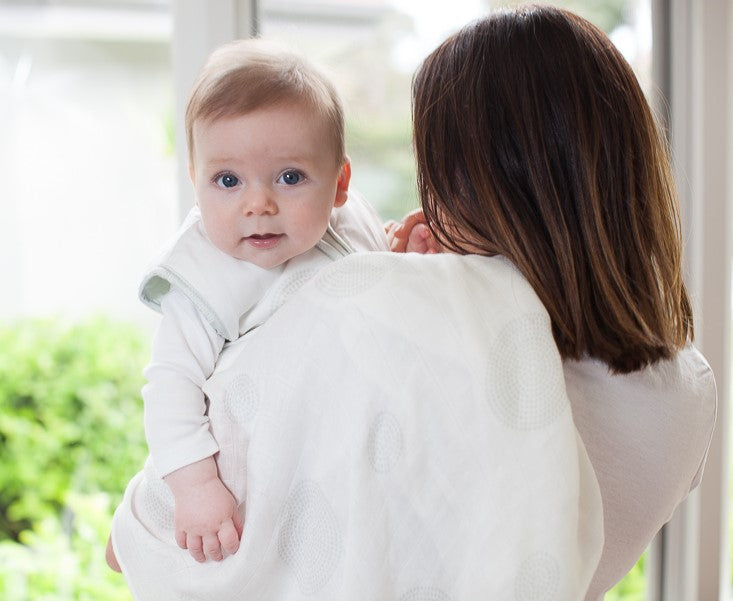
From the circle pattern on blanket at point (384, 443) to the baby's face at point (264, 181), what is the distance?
273 millimetres

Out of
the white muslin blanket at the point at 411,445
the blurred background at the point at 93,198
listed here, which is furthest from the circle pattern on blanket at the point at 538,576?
the blurred background at the point at 93,198

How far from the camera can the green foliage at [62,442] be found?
1785 millimetres

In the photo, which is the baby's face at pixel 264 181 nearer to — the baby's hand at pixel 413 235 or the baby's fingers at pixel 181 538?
the baby's hand at pixel 413 235

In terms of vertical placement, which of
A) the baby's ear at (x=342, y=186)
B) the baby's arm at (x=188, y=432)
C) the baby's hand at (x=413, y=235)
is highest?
the baby's ear at (x=342, y=186)

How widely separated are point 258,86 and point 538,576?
0.59 metres

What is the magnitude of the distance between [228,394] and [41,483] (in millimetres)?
1178

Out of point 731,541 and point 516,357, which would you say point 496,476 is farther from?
point 731,541

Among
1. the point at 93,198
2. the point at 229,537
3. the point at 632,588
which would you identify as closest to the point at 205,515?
the point at 229,537

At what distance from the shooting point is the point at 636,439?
2.86 feet

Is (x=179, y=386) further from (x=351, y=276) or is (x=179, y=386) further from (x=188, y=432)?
(x=351, y=276)

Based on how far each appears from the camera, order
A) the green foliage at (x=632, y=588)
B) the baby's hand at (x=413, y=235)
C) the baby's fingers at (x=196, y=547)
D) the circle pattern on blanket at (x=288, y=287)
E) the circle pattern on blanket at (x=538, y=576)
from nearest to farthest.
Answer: the circle pattern on blanket at (x=538, y=576) < the baby's fingers at (x=196, y=547) < the circle pattern on blanket at (x=288, y=287) < the baby's hand at (x=413, y=235) < the green foliage at (x=632, y=588)

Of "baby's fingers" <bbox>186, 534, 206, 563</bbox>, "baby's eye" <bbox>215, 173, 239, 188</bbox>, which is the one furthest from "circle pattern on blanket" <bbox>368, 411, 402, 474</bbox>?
"baby's eye" <bbox>215, 173, 239, 188</bbox>

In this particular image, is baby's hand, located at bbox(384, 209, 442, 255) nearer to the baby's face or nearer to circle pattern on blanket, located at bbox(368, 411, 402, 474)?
the baby's face

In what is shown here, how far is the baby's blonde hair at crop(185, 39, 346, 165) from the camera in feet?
2.90
